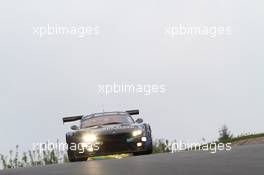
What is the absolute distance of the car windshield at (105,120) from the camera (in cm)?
1669

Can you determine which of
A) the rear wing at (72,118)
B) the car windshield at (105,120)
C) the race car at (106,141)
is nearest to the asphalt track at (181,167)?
the race car at (106,141)

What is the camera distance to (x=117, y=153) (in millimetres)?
15492

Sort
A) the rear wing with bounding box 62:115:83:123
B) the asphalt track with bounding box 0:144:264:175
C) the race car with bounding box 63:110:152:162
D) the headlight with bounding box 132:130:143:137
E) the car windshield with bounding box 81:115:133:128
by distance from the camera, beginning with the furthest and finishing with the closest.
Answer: the rear wing with bounding box 62:115:83:123
the car windshield with bounding box 81:115:133:128
the headlight with bounding box 132:130:143:137
the race car with bounding box 63:110:152:162
the asphalt track with bounding box 0:144:264:175

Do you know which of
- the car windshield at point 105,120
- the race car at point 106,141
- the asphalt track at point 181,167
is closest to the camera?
the asphalt track at point 181,167

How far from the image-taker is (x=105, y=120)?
16.9 metres

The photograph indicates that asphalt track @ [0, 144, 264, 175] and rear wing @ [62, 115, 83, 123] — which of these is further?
rear wing @ [62, 115, 83, 123]

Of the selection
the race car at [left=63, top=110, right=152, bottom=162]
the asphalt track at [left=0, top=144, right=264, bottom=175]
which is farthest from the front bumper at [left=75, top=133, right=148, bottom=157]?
the asphalt track at [left=0, top=144, right=264, bottom=175]

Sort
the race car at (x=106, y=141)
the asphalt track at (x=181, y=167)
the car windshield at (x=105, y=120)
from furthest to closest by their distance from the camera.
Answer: the car windshield at (x=105, y=120) → the race car at (x=106, y=141) → the asphalt track at (x=181, y=167)

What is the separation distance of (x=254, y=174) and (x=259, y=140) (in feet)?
48.7

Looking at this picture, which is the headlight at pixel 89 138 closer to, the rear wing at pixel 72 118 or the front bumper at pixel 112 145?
the front bumper at pixel 112 145

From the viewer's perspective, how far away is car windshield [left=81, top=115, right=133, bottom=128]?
657 inches

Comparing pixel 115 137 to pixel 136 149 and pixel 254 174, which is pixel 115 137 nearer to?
pixel 136 149

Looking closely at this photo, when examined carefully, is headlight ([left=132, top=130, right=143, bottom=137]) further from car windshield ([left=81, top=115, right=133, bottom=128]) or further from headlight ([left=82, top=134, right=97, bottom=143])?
car windshield ([left=81, top=115, right=133, bottom=128])

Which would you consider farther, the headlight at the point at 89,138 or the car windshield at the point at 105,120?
the car windshield at the point at 105,120
